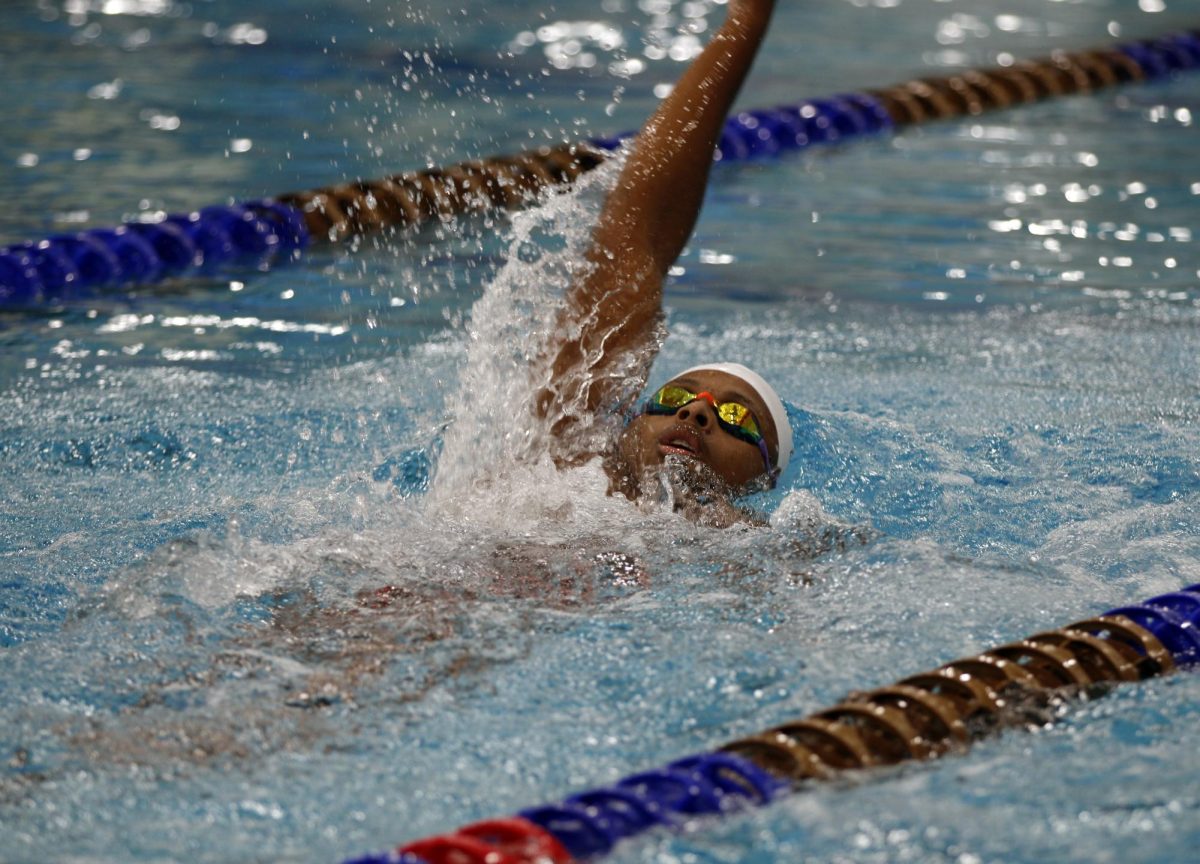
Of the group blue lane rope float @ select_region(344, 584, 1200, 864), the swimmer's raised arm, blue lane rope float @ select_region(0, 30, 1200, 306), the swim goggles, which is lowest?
blue lane rope float @ select_region(0, 30, 1200, 306)

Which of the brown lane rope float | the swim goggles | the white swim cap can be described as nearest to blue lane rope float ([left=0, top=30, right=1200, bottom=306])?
the brown lane rope float

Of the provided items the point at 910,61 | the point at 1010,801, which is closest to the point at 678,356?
the point at 1010,801

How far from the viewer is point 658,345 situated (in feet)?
10.9

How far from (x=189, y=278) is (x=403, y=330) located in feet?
3.07

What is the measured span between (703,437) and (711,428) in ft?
0.10

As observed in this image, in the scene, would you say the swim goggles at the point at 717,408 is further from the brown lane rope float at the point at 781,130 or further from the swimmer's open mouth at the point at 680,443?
the brown lane rope float at the point at 781,130

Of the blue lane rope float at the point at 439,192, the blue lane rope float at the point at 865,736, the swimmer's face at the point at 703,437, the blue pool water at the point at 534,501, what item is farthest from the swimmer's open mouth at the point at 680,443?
the blue lane rope float at the point at 439,192

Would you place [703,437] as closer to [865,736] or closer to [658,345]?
[658,345]

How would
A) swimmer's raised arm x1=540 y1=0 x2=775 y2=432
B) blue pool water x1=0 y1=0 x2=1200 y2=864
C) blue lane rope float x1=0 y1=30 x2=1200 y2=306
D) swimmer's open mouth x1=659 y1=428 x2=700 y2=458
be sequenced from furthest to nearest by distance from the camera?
blue lane rope float x1=0 y1=30 x2=1200 y2=306, swimmer's raised arm x1=540 y1=0 x2=775 y2=432, swimmer's open mouth x1=659 y1=428 x2=700 y2=458, blue pool water x1=0 y1=0 x2=1200 y2=864

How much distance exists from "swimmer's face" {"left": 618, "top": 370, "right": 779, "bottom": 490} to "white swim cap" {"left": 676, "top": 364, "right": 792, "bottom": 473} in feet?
0.06

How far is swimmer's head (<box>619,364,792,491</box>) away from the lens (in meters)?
3.10

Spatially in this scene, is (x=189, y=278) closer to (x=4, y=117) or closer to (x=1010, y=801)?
(x=4, y=117)

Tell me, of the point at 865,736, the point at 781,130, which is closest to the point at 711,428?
the point at 865,736

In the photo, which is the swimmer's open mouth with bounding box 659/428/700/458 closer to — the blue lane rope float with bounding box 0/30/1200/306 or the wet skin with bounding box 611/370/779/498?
the wet skin with bounding box 611/370/779/498
